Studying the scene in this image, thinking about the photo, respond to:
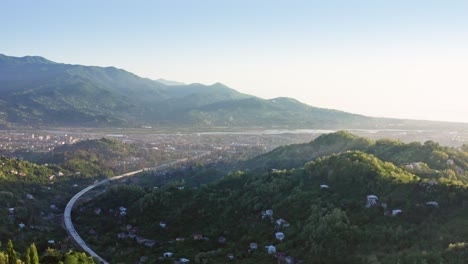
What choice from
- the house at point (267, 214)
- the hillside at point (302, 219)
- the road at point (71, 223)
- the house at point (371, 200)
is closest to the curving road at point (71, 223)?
the road at point (71, 223)

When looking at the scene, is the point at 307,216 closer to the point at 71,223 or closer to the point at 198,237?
the point at 198,237

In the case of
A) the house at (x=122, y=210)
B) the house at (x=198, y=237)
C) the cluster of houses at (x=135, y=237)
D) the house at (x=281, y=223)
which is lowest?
the cluster of houses at (x=135, y=237)

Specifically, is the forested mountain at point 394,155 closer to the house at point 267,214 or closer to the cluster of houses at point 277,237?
the house at point 267,214

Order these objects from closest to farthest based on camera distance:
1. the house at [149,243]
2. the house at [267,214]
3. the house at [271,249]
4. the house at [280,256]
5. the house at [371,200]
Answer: the house at [280,256], the house at [271,249], the house at [371,200], the house at [149,243], the house at [267,214]

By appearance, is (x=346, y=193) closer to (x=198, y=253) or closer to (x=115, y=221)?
(x=198, y=253)

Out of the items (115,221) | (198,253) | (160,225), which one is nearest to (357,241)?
(198,253)

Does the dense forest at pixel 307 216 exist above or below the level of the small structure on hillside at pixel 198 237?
above
